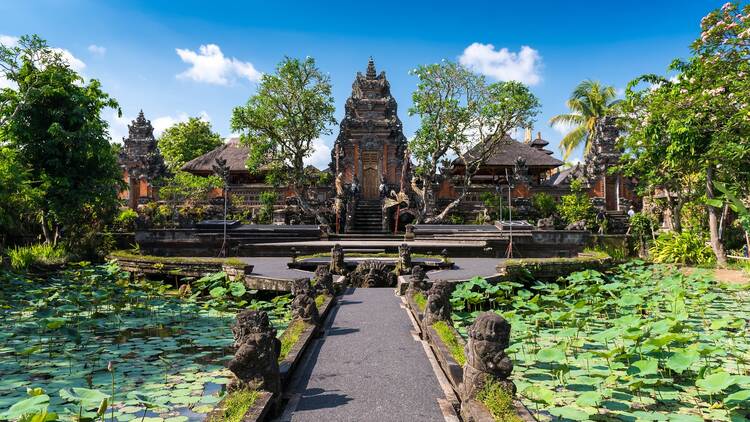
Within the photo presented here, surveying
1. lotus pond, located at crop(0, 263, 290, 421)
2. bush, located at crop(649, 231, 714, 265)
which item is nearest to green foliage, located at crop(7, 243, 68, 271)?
lotus pond, located at crop(0, 263, 290, 421)

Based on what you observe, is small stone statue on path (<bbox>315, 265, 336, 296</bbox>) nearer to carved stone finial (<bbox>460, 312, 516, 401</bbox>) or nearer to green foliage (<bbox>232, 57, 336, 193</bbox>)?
carved stone finial (<bbox>460, 312, 516, 401</bbox>)

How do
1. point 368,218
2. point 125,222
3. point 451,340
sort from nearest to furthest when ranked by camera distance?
point 451,340 → point 125,222 → point 368,218

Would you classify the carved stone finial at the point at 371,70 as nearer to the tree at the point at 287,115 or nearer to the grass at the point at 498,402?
the tree at the point at 287,115

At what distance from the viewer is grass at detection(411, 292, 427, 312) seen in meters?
7.43

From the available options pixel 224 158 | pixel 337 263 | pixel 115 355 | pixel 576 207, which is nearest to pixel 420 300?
pixel 337 263

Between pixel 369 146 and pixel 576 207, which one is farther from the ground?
pixel 369 146

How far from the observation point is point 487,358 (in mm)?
3865

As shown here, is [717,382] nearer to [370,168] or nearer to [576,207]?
[576,207]

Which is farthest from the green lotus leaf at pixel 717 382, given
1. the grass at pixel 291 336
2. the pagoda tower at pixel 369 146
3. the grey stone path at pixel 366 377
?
the pagoda tower at pixel 369 146

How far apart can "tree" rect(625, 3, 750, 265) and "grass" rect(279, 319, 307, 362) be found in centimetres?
1065

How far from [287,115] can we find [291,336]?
16.7 meters

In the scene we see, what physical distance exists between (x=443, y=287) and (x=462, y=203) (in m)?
17.4

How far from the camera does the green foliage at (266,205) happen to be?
2334cm

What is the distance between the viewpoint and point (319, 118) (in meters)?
21.6
